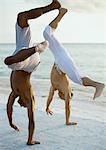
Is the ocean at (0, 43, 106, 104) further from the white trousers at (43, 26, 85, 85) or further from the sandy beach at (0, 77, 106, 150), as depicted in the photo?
the white trousers at (43, 26, 85, 85)

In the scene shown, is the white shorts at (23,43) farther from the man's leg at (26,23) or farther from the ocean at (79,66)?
the ocean at (79,66)

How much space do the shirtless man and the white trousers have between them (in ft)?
0.65

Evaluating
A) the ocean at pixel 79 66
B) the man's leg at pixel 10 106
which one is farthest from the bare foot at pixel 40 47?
the ocean at pixel 79 66

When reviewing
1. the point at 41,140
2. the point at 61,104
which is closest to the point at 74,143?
the point at 41,140

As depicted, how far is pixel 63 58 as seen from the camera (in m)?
2.00

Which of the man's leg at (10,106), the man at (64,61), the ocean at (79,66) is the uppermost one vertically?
the man at (64,61)

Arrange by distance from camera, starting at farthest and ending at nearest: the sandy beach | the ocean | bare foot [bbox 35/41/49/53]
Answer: the ocean, the sandy beach, bare foot [bbox 35/41/49/53]

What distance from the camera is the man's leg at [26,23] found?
1.65 m

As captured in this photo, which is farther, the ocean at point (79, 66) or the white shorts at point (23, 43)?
the ocean at point (79, 66)

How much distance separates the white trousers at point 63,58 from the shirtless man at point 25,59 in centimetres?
20

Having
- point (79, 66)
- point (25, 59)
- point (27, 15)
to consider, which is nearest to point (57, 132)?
point (25, 59)

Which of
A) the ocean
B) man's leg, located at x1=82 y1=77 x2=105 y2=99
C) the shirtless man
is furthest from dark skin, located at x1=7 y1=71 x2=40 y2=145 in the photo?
the ocean

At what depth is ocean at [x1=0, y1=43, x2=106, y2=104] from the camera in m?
3.78

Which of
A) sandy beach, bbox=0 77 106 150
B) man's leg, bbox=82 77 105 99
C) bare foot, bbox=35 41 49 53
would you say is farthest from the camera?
man's leg, bbox=82 77 105 99
